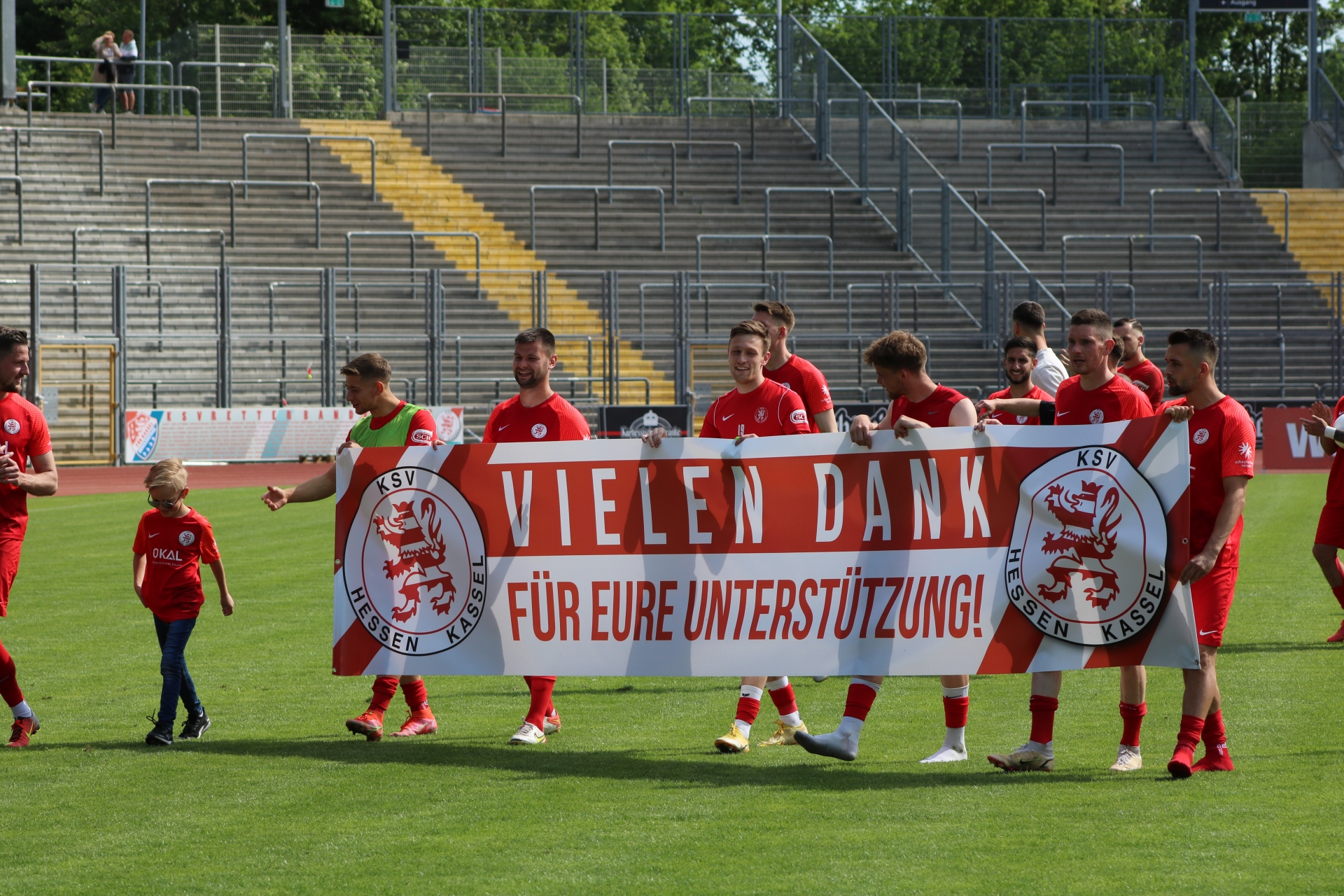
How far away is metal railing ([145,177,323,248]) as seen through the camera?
115 feet

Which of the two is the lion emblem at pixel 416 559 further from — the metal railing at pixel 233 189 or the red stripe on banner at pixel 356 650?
the metal railing at pixel 233 189

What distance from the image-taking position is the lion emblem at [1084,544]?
24.8ft

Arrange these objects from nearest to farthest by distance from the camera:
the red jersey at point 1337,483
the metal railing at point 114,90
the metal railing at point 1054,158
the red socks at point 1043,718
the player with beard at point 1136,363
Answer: the red socks at point 1043,718 < the player with beard at point 1136,363 < the red jersey at point 1337,483 < the metal railing at point 114,90 < the metal railing at point 1054,158

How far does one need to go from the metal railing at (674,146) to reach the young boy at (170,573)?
31123mm

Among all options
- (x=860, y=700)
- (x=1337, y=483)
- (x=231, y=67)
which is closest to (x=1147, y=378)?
(x=1337, y=483)

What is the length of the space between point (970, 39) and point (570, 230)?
661 inches

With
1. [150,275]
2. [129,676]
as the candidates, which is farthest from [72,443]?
[129,676]

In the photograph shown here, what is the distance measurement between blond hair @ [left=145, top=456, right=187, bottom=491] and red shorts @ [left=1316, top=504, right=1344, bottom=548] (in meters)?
7.92

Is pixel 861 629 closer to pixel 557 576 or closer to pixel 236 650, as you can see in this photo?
pixel 557 576

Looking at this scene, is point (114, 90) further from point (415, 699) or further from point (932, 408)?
point (932, 408)

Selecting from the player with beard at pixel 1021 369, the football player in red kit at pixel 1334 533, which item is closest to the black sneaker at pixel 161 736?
the player with beard at pixel 1021 369

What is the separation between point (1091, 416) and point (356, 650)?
3945mm

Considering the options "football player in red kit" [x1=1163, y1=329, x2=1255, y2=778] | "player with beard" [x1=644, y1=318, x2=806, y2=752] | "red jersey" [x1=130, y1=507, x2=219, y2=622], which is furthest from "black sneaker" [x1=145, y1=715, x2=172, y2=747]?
"football player in red kit" [x1=1163, y1=329, x2=1255, y2=778]

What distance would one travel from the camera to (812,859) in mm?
6012
